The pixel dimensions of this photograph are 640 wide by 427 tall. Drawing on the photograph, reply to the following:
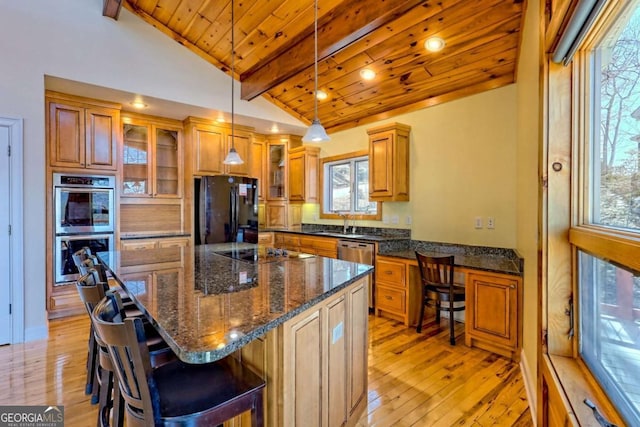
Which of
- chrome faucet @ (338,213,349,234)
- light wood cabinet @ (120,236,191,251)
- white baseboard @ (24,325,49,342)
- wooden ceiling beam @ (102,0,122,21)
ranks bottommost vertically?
white baseboard @ (24,325,49,342)

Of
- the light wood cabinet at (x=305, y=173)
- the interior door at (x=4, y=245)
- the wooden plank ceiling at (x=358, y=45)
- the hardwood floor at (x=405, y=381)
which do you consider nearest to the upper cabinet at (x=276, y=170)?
the light wood cabinet at (x=305, y=173)

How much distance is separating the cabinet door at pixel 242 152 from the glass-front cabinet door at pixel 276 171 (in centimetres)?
64

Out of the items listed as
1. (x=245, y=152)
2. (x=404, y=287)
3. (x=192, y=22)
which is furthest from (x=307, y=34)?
(x=404, y=287)

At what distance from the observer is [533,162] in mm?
1935

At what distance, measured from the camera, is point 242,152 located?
4.95 metres

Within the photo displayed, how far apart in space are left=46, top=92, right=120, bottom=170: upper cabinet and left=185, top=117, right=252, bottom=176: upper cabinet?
3.15ft

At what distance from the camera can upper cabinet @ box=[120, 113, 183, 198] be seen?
4344mm

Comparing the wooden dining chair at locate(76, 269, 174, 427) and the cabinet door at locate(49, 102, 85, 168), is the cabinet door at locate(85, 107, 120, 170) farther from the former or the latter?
the wooden dining chair at locate(76, 269, 174, 427)

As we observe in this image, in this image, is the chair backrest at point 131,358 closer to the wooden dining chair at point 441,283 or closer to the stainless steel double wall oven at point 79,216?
the wooden dining chair at point 441,283

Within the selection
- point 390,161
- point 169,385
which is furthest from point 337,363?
point 390,161

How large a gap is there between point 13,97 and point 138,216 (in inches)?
75.2

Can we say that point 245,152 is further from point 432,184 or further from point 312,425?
point 312,425

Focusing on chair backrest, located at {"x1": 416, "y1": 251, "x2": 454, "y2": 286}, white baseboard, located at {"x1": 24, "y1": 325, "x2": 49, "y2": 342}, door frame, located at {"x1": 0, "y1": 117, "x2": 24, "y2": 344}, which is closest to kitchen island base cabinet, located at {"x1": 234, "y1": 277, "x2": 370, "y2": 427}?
chair backrest, located at {"x1": 416, "y1": 251, "x2": 454, "y2": 286}

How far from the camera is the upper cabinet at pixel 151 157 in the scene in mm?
4344
